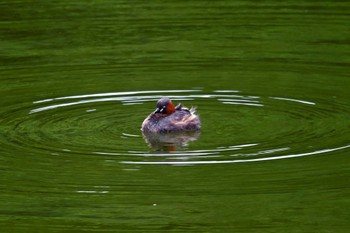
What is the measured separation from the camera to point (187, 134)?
1262cm

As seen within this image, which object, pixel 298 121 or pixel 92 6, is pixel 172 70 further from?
pixel 92 6

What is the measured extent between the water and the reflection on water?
0.12 ft

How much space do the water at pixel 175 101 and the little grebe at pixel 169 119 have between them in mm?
144

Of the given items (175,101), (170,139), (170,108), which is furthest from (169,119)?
(175,101)

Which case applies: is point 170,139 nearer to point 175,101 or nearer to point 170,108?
point 170,108

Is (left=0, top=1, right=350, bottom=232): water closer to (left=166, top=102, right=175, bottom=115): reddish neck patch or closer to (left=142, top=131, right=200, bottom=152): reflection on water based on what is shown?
(left=142, top=131, right=200, bottom=152): reflection on water

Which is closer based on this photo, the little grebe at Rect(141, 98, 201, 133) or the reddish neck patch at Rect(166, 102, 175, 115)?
the little grebe at Rect(141, 98, 201, 133)

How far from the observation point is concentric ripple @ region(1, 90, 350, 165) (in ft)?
38.1

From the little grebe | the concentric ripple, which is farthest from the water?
the little grebe

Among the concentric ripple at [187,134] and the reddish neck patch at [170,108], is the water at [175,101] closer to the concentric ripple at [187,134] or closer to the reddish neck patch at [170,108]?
the concentric ripple at [187,134]

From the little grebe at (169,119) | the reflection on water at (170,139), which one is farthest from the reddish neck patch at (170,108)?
the reflection on water at (170,139)

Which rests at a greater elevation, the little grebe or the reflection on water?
the little grebe

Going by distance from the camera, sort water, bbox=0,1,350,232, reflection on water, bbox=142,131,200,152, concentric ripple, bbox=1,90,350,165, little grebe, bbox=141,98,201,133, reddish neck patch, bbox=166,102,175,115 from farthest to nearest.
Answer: reddish neck patch, bbox=166,102,175,115 → little grebe, bbox=141,98,201,133 → reflection on water, bbox=142,131,200,152 → concentric ripple, bbox=1,90,350,165 → water, bbox=0,1,350,232

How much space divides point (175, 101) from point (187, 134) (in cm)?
164
